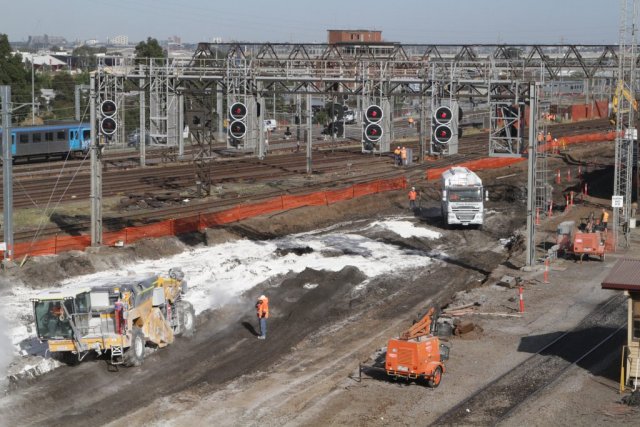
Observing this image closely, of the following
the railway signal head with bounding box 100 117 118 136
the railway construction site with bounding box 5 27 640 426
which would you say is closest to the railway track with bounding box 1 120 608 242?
the railway construction site with bounding box 5 27 640 426

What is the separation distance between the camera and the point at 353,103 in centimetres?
10912

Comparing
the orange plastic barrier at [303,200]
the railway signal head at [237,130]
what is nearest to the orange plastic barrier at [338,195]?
the orange plastic barrier at [303,200]

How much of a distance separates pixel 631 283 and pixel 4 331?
17989 mm

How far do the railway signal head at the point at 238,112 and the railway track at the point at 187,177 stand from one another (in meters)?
11.5

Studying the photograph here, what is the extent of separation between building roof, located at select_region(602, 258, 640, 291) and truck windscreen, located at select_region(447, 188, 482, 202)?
2159 centimetres

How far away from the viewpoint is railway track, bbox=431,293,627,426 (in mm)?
22156

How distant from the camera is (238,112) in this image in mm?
36719

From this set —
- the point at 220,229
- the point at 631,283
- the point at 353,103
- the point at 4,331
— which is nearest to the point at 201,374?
the point at 4,331

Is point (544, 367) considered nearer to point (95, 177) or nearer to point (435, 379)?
point (435, 379)

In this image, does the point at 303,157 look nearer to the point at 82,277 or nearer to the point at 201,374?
the point at 82,277

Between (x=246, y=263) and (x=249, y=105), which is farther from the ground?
(x=249, y=105)

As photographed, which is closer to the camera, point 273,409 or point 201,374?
point 273,409

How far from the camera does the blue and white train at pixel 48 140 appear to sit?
225 feet

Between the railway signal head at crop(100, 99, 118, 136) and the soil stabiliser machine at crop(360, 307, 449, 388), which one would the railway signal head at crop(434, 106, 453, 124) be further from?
the railway signal head at crop(100, 99, 118, 136)
